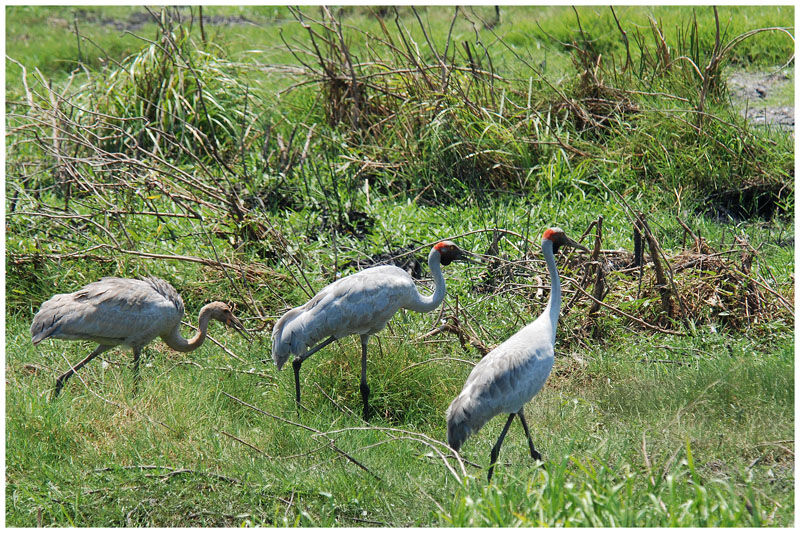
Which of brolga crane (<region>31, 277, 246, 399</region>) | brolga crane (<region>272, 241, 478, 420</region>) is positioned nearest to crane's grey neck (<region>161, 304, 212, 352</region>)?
brolga crane (<region>31, 277, 246, 399</region>)

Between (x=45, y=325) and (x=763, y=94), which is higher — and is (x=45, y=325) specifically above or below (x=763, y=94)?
below

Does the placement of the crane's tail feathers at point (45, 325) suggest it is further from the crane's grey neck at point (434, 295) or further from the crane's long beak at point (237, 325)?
the crane's grey neck at point (434, 295)

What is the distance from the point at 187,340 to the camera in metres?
5.98

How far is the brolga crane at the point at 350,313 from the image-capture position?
5.38 meters

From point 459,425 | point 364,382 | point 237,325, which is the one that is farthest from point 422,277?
point 459,425

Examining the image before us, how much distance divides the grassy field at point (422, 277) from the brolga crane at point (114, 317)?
0.25m

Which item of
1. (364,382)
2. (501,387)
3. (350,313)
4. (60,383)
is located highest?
(350,313)

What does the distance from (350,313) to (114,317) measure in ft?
5.06

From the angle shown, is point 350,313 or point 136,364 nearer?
point 350,313

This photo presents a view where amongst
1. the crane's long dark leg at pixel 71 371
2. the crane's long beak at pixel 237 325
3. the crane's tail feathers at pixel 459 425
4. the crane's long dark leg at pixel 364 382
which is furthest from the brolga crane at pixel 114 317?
the crane's tail feathers at pixel 459 425

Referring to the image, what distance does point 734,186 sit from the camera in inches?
302

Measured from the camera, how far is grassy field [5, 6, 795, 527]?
4309 mm

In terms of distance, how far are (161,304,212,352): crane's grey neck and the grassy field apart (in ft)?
0.51

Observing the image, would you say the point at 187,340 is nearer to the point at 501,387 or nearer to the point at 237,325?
the point at 237,325
